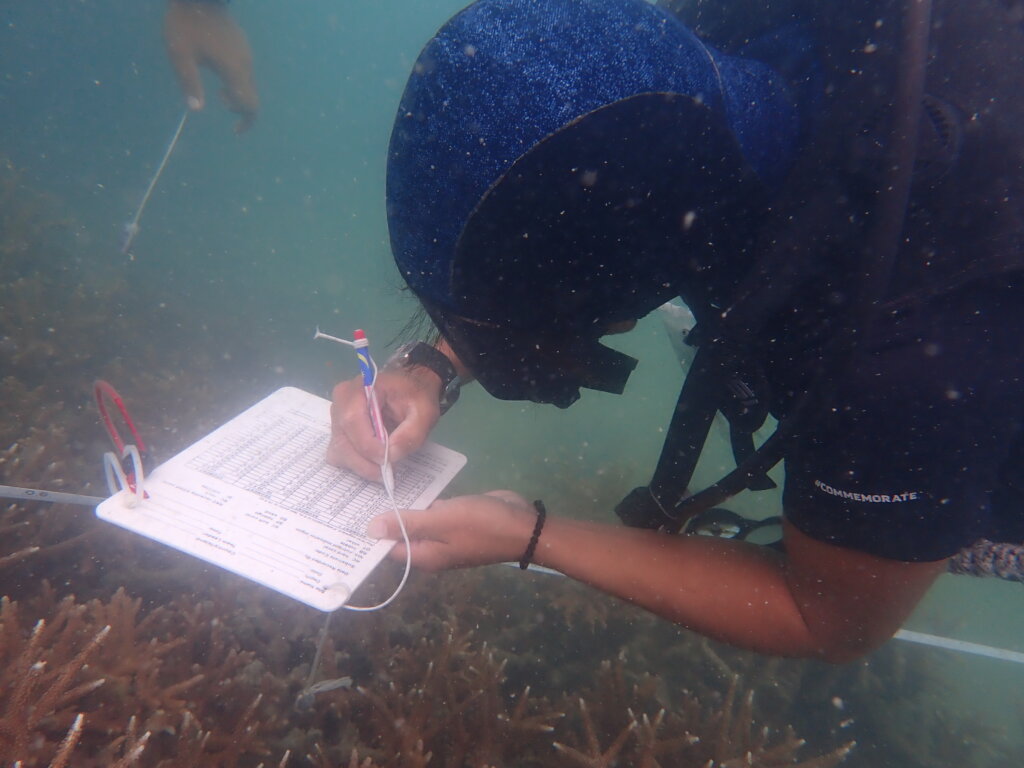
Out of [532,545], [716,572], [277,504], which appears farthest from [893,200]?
[277,504]

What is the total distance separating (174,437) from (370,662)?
15.9 ft

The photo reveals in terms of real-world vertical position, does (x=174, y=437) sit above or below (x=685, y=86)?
below

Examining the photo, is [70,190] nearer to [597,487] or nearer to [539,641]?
[597,487]

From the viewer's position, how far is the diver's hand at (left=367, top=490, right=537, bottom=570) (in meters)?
2.10

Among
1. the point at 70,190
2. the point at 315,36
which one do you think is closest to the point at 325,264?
the point at 70,190

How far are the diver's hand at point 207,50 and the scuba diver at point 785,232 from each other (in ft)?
33.7

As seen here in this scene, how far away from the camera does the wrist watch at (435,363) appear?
255 centimetres

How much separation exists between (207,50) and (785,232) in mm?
12128

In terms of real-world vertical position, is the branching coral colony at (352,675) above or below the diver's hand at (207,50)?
below

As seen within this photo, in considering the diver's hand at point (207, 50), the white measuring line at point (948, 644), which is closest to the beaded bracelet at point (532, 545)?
the white measuring line at point (948, 644)

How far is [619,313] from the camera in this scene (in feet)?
4.42

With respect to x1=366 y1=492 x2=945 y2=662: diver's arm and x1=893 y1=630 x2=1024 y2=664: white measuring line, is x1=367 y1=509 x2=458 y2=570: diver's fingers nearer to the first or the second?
x1=366 y1=492 x2=945 y2=662: diver's arm

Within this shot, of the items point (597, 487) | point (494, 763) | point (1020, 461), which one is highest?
point (1020, 461)

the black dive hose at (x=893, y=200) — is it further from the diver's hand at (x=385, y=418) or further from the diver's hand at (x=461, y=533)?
the diver's hand at (x=385, y=418)
